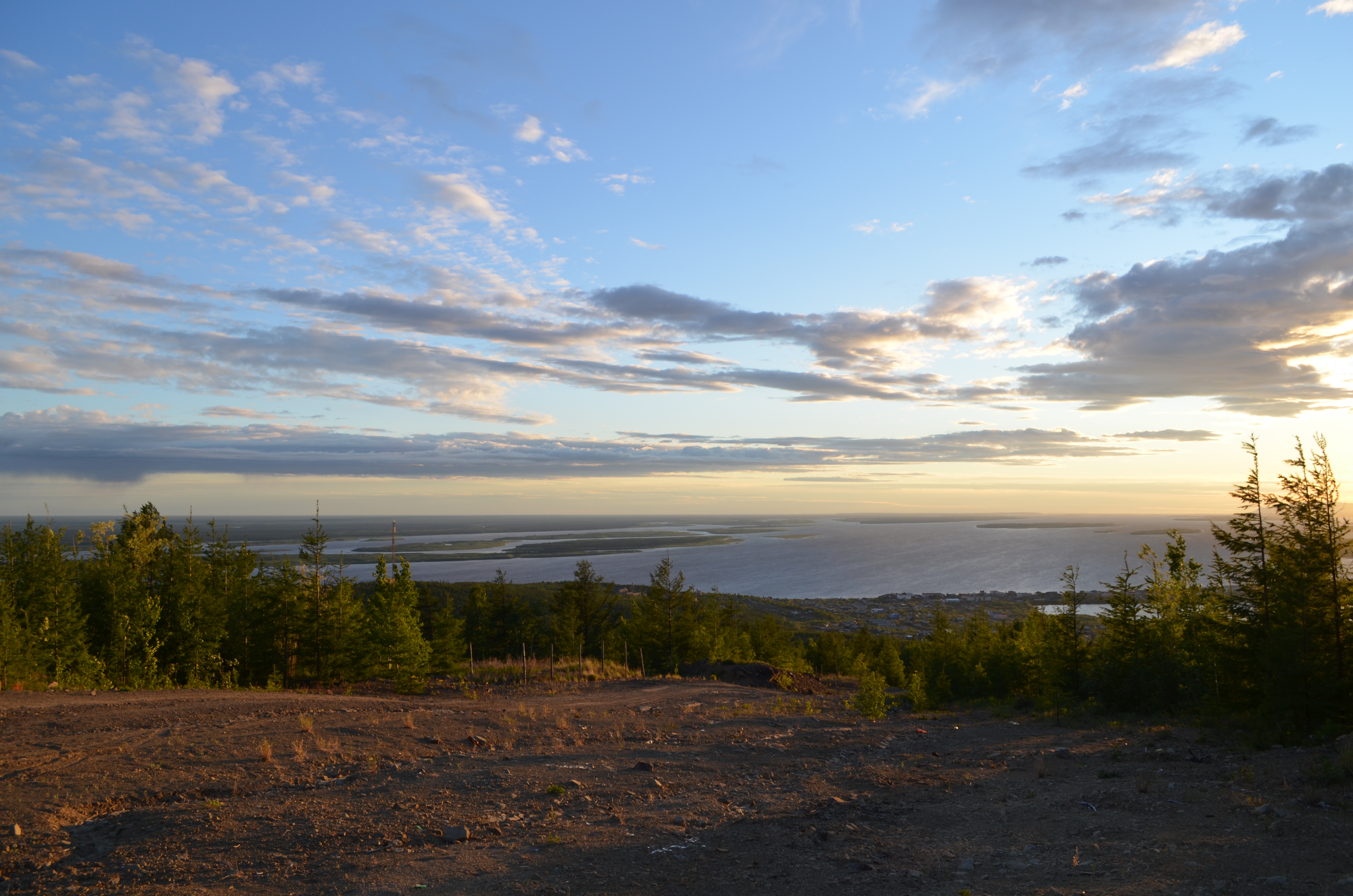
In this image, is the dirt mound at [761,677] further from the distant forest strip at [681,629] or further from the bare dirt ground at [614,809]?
the bare dirt ground at [614,809]

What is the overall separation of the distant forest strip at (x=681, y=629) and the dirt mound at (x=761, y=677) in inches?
109

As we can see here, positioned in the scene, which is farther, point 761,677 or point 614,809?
point 761,677

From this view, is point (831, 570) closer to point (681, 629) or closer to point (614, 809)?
point (681, 629)

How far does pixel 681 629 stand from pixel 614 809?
1323 inches

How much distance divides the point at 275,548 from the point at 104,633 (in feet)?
455

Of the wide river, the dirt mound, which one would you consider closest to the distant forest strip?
the dirt mound

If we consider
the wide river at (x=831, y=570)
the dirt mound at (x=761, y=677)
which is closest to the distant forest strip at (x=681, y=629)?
the dirt mound at (x=761, y=677)

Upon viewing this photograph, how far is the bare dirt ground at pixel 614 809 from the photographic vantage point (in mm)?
7648

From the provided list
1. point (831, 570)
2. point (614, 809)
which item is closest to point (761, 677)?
point (614, 809)

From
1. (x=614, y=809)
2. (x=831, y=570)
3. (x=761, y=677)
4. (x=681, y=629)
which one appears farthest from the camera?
(x=831, y=570)

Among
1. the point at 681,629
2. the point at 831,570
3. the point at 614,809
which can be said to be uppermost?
the point at 614,809

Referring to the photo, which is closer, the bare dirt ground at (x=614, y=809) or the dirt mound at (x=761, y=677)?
the bare dirt ground at (x=614, y=809)

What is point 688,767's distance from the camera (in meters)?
13.4

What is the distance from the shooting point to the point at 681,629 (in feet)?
142
